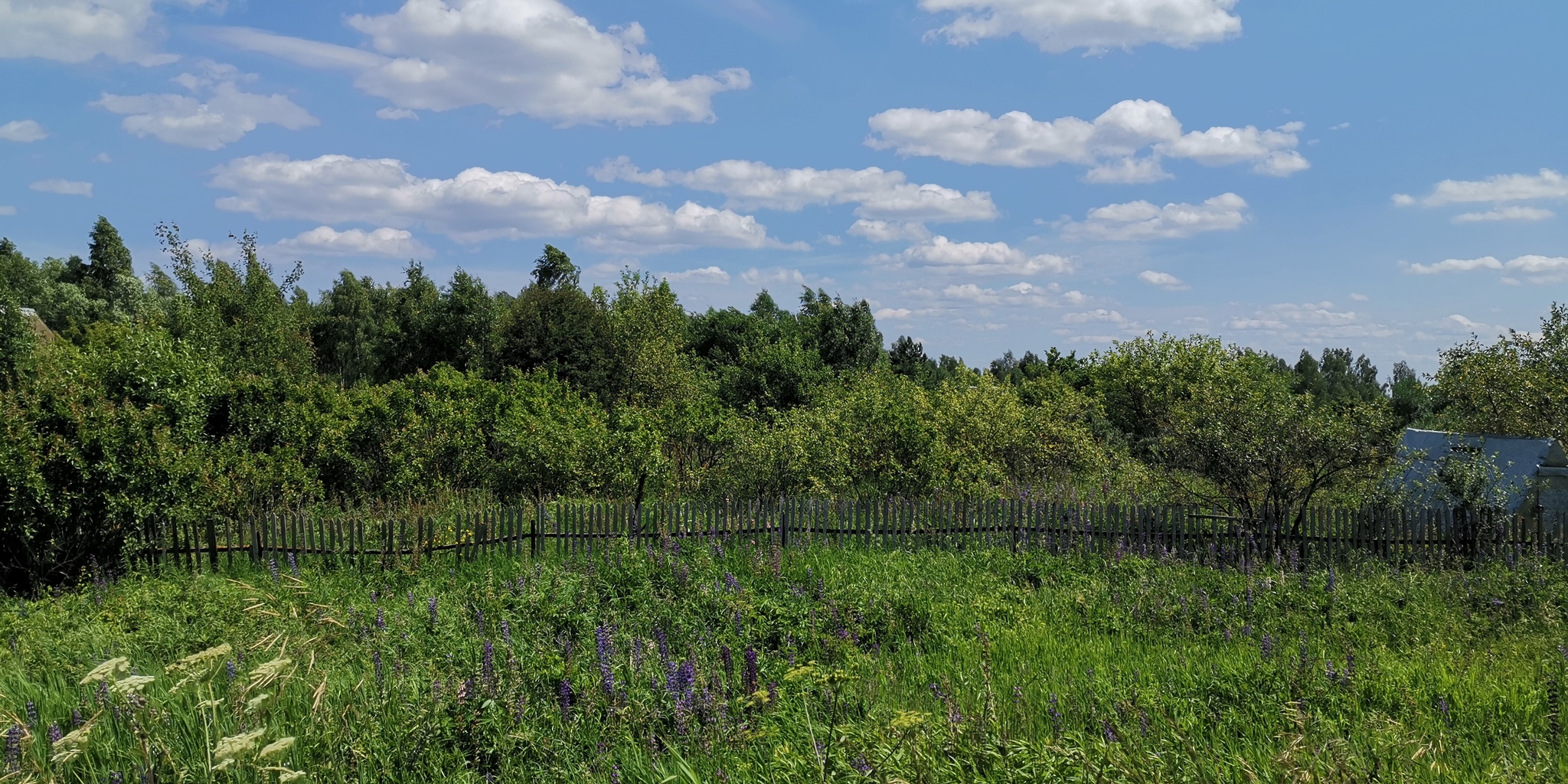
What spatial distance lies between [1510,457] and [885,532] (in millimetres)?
9596

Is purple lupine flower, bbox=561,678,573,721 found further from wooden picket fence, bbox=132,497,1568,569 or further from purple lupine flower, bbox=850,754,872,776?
wooden picket fence, bbox=132,497,1568,569

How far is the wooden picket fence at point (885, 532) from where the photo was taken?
1002 centimetres

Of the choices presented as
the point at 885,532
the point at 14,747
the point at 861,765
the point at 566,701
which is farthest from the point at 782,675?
the point at 885,532

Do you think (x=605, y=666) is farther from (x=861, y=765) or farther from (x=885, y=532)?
(x=885, y=532)

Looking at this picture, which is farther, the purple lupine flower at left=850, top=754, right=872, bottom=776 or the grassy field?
the grassy field

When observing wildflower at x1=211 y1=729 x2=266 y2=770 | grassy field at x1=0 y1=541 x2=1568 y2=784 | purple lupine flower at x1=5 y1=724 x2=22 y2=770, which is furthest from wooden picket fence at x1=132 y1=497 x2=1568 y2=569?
wildflower at x1=211 y1=729 x2=266 y2=770

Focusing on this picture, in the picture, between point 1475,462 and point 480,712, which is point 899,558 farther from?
point 1475,462

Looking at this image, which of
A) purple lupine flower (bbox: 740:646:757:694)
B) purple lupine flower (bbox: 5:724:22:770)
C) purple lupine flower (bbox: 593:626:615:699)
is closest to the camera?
purple lupine flower (bbox: 5:724:22:770)

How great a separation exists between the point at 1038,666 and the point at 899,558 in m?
3.90

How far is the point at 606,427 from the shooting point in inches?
589

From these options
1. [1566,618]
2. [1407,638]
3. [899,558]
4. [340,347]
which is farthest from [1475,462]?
[340,347]

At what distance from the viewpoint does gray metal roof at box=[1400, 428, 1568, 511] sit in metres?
12.1

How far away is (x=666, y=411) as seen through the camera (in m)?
19.1

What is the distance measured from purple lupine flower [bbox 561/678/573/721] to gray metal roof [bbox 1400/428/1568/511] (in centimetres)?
1183
